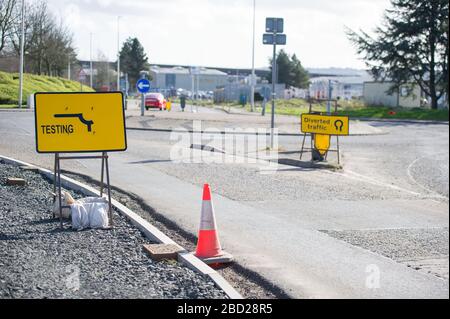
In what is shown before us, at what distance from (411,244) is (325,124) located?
10.2m

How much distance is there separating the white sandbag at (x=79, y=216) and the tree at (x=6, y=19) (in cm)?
2390

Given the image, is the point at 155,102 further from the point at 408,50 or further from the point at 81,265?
the point at 81,265

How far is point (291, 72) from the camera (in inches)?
4429

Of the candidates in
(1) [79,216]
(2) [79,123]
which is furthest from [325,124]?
(1) [79,216]

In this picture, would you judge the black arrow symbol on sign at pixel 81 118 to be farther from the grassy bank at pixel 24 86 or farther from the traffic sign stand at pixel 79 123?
the grassy bank at pixel 24 86

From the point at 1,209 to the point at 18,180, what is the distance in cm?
215

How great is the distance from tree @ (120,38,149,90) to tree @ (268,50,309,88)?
79.5ft

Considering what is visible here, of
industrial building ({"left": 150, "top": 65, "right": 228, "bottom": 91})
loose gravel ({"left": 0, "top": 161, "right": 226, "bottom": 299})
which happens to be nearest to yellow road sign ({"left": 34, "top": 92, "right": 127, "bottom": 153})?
loose gravel ({"left": 0, "top": 161, "right": 226, "bottom": 299})

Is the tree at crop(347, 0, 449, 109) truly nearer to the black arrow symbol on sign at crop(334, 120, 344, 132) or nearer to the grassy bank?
the grassy bank

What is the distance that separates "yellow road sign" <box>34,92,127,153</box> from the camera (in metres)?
9.16

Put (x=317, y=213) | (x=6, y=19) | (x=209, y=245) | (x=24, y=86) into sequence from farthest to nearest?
(x=24, y=86) → (x=6, y=19) → (x=317, y=213) → (x=209, y=245)

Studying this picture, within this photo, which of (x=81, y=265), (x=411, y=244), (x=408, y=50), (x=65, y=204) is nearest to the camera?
(x=81, y=265)

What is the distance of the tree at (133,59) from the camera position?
90.6 m

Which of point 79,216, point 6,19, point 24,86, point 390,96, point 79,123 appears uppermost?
point 6,19
